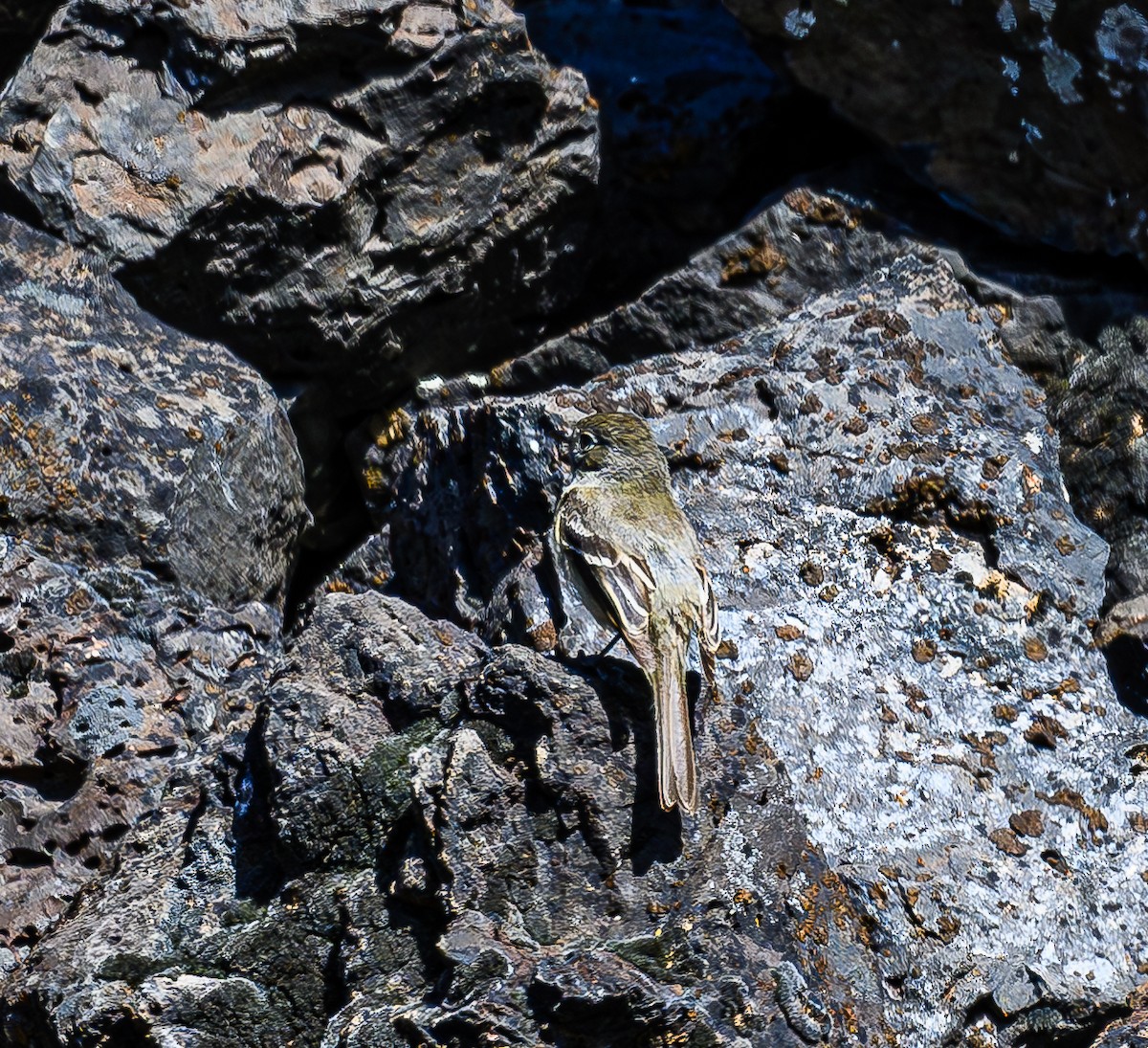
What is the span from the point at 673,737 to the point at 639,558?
2.65 ft

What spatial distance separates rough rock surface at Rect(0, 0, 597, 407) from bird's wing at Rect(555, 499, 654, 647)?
225 centimetres

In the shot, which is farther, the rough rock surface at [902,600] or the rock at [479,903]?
the rough rock surface at [902,600]

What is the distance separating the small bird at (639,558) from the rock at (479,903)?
0.46ft

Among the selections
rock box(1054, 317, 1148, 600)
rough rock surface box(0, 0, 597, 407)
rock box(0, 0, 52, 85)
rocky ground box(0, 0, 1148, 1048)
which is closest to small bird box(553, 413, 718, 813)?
rocky ground box(0, 0, 1148, 1048)

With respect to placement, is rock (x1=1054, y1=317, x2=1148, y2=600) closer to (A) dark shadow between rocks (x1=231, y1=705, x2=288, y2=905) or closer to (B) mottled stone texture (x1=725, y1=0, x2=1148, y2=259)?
(B) mottled stone texture (x1=725, y1=0, x2=1148, y2=259)

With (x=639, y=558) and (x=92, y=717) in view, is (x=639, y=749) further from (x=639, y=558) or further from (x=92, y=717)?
(x=92, y=717)

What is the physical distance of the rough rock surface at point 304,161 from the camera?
6.42 m

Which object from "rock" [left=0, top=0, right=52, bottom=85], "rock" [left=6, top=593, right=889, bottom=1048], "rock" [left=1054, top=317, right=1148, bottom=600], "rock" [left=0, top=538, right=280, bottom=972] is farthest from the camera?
"rock" [left=0, top=0, right=52, bottom=85]

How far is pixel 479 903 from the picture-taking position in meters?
4.09

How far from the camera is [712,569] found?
5238 mm

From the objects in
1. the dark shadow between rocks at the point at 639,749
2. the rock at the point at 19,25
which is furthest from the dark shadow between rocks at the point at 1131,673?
the rock at the point at 19,25

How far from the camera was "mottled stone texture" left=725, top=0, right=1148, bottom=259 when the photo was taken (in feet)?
21.4

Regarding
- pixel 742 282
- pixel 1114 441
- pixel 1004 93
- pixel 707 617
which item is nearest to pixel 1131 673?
pixel 1114 441

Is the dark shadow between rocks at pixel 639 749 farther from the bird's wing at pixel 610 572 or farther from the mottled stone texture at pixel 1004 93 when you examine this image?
the mottled stone texture at pixel 1004 93
